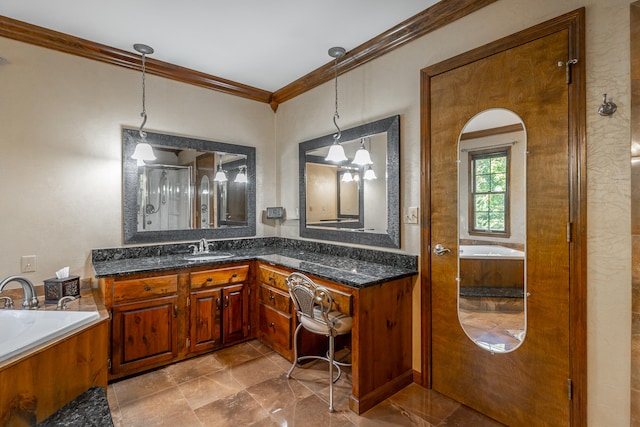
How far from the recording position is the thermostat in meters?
3.55

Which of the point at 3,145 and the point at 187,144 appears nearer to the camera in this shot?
the point at 3,145

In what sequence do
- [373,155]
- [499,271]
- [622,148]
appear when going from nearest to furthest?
[622,148] → [499,271] → [373,155]

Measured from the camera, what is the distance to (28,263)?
238 cm

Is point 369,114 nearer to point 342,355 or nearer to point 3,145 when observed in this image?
point 342,355

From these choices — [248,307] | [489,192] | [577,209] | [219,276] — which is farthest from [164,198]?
[577,209]

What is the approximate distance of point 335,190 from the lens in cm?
300

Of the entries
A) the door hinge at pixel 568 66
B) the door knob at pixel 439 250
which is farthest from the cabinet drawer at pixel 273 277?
the door hinge at pixel 568 66

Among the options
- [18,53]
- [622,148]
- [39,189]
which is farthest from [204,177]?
[622,148]

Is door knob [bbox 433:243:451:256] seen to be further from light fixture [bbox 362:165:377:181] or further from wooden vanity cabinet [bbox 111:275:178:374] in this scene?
wooden vanity cabinet [bbox 111:275:178:374]

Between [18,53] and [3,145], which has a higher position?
[18,53]

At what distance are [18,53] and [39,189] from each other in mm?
983

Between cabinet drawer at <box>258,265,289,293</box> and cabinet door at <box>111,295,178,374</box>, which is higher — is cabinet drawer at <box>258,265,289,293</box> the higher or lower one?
the higher one

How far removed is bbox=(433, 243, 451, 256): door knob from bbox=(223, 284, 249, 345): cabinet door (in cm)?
168

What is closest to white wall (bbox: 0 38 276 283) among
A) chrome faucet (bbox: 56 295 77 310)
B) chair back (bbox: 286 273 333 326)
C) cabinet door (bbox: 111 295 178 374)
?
chrome faucet (bbox: 56 295 77 310)
